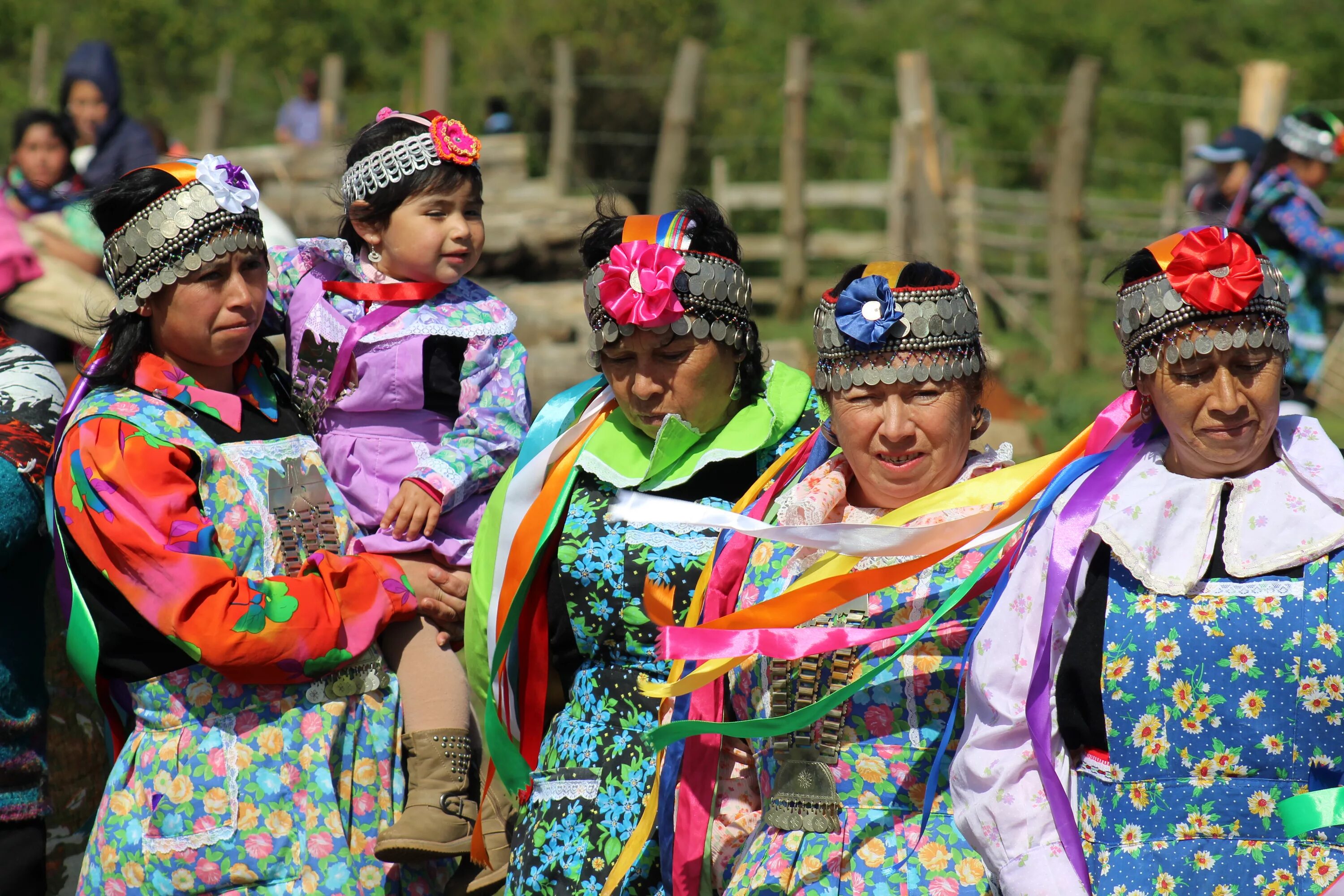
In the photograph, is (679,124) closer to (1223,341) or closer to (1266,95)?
(1266,95)

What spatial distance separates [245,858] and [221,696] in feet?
1.07

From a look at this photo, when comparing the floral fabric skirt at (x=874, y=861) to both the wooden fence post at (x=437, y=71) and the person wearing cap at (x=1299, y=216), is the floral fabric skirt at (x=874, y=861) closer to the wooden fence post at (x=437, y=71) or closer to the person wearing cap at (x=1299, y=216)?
the person wearing cap at (x=1299, y=216)

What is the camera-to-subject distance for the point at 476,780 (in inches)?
127

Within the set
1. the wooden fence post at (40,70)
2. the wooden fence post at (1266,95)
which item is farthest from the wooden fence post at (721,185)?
the wooden fence post at (40,70)

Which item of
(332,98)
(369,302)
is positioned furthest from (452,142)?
(332,98)

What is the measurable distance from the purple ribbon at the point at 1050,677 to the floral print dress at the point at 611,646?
743mm

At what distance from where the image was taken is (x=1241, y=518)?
2355mm

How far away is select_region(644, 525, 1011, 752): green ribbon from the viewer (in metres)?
2.44

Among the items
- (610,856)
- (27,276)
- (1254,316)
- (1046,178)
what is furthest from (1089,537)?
(1046,178)

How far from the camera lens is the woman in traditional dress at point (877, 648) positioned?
8.13 feet

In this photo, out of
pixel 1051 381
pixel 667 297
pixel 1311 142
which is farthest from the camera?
pixel 1051 381

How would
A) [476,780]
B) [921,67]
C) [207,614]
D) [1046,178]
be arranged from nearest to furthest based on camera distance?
[207,614] < [476,780] < [921,67] < [1046,178]

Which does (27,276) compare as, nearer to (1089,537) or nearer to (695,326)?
(695,326)

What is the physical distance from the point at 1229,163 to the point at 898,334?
619 cm
